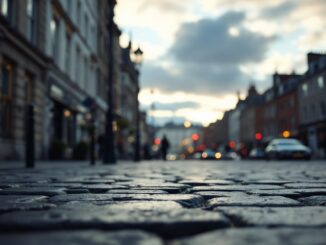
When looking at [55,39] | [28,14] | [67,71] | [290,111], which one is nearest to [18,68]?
[28,14]

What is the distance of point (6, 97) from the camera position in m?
13.7

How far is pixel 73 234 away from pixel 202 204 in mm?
1463

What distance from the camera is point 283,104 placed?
5428 cm

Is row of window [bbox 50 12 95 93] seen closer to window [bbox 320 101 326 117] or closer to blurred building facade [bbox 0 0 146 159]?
blurred building facade [bbox 0 0 146 159]

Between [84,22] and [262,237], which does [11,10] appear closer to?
[84,22]

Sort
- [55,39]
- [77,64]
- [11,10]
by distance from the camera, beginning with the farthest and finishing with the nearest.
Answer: [77,64] → [55,39] → [11,10]

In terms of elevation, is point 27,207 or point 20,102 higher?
point 20,102

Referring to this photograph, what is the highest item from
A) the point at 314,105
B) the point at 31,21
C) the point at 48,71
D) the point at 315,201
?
the point at 31,21

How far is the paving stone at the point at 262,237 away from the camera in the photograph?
1.35 m

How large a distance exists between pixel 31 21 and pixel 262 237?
16.5m

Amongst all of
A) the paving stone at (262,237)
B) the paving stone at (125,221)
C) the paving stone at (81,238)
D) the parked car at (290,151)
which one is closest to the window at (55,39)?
the parked car at (290,151)

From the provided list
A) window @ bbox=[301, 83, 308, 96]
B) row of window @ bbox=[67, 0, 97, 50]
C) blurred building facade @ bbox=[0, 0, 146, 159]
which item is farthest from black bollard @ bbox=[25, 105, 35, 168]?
window @ bbox=[301, 83, 308, 96]

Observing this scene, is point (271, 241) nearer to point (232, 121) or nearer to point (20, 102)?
point (20, 102)

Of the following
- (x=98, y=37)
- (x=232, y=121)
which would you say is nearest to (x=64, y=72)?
(x=98, y=37)
